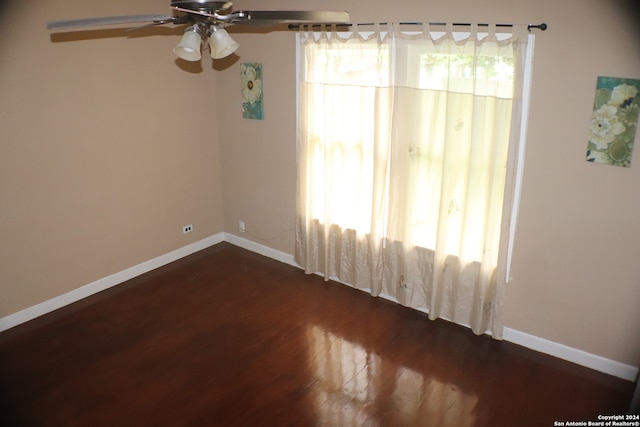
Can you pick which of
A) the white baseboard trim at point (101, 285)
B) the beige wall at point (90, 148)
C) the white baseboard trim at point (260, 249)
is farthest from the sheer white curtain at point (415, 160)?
the white baseboard trim at point (101, 285)

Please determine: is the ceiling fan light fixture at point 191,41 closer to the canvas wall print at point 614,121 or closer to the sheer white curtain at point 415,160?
the sheer white curtain at point 415,160

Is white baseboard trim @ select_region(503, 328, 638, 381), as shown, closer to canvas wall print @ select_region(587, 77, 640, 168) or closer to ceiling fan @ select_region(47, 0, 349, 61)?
canvas wall print @ select_region(587, 77, 640, 168)

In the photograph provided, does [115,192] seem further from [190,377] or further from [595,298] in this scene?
[595,298]

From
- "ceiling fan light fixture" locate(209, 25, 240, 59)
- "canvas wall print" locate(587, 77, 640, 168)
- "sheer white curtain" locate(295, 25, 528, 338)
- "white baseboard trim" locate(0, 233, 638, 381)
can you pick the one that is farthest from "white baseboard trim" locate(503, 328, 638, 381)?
"ceiling fan light fixture" locate(209, 25, 240, 59)

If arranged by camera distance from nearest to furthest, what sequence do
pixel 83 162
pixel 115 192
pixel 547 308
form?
1. pixel 547 308
2. pixel 83 162
3. pixel 115 192

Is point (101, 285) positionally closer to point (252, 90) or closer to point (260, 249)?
point (260, 249)

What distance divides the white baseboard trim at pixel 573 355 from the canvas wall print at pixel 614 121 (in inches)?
53.6

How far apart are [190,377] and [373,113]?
2.39 meters

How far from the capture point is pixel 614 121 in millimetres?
2992

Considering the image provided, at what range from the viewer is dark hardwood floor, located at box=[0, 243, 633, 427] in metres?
3.04

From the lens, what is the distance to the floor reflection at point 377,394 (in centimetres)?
299

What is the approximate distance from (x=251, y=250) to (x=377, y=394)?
2.56 metres

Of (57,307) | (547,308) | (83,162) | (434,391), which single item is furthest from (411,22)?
(57,307)

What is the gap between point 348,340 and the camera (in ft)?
12.4
